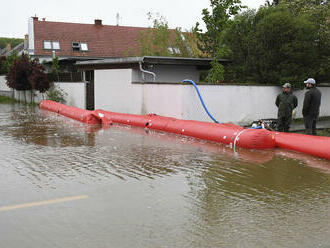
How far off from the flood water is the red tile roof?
2772 cm

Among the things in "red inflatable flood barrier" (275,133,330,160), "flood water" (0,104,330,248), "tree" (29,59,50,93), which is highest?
"tree" (29,59,50,93)

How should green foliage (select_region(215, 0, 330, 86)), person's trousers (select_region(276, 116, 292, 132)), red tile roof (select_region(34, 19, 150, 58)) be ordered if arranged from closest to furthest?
1. person's trousers (select_region(276, 116, 292, 132))
2. green foliage (select_region(215, 0, 330, 86))
3. red tile roof (select_region(34, 19, 150, 58))

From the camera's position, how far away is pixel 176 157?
29.1 ft

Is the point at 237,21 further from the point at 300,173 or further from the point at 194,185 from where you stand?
the point at 194,185

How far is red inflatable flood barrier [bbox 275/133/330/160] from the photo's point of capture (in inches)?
345

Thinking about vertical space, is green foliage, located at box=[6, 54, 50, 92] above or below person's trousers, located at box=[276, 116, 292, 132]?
above

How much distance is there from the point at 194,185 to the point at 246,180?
103cm

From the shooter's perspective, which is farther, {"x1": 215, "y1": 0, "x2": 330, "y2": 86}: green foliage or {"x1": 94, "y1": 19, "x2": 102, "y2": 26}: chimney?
{"x1": 94, "y1": 19, "x2": 102, "y2": 26}: chimney

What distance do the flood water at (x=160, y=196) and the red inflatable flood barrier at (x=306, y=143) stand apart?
242 millimetres

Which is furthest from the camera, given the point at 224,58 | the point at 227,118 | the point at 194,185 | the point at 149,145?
the point at 224,58

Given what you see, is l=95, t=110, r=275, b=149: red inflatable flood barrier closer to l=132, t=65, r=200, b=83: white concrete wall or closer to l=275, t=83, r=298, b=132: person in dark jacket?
l=275, t=83, r=298, b=132: person in dark jacket

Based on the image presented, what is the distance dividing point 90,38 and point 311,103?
31.0m

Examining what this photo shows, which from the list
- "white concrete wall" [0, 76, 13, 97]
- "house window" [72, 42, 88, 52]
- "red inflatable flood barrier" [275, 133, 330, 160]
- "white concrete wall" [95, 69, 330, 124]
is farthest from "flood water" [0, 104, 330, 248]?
"house window" [72, 42, 88, 52]

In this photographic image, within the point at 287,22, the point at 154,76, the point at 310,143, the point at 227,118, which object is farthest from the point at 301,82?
the point at 310,143
